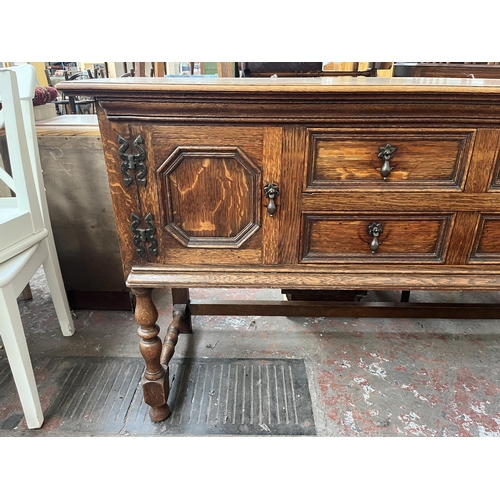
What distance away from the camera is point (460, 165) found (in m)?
1.03

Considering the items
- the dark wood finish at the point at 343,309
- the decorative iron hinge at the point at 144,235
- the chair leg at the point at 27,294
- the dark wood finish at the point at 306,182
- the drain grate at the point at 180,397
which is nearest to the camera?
the dark wood finish at the point at 306,182

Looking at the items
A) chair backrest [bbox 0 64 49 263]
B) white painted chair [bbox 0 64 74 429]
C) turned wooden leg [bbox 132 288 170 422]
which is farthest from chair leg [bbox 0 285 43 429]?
turned wooden leg [bbox 132 288 170 422]

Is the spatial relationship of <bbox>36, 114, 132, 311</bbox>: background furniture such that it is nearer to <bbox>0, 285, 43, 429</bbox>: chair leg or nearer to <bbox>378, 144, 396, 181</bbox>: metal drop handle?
<bbox>0, 285, 43, 429</bbox>: chair leg

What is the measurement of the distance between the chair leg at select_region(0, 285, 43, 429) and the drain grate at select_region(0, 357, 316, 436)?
85 millimetres

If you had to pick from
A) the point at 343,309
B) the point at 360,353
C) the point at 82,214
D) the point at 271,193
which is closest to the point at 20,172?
the point at 82,214

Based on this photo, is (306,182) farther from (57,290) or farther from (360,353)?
(57,290)

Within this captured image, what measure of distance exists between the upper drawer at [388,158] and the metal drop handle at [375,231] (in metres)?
0.11

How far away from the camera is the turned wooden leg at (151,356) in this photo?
1.24 metres

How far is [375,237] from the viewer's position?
1.10m

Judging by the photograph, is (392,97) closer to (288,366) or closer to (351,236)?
(351,236)

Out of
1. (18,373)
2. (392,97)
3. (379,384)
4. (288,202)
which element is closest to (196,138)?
(288,202)

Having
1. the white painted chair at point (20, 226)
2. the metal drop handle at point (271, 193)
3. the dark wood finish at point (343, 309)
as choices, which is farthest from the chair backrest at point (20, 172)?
the metal drop handle at point (271, 193)

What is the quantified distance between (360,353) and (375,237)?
2.96 feet

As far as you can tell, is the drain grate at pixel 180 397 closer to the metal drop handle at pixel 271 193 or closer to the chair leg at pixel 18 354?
the chair leg at pixel 18 354
